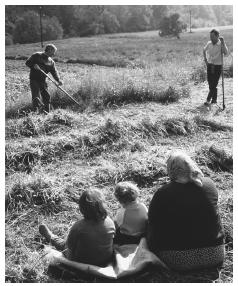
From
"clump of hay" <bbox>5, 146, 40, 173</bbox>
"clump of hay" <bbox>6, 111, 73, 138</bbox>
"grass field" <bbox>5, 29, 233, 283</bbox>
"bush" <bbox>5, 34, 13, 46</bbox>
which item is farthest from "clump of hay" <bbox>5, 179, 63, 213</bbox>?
"bush" <bbox>5, 34, 13, 46</bbox>

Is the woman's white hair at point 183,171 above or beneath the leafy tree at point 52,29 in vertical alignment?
beneath

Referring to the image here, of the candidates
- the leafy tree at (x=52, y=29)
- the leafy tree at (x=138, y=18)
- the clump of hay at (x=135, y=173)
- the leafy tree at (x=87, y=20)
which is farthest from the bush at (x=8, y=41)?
the clump of hay at (x=135, y=173)

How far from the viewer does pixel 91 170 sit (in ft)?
18.8

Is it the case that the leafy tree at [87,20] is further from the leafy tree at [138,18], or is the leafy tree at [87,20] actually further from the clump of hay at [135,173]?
the clump of hay at [135,173]

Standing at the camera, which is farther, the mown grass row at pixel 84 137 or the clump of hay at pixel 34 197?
the mown grass row at pixel 84 137

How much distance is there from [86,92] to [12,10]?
139 feet

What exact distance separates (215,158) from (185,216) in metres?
2.91

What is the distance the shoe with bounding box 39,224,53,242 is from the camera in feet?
13.6

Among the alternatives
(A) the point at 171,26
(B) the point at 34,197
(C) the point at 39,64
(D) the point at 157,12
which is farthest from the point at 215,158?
(D) the point at 157,12

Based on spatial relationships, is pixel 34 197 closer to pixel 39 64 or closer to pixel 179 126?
pixel 179 126

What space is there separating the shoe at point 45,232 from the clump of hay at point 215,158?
268 centimetres

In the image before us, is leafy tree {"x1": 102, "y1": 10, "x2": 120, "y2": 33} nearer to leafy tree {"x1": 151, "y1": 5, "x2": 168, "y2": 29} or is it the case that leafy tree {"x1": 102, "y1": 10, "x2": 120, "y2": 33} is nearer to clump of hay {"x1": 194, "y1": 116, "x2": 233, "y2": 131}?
leafy tree {"x1": 151, "y1": 5, "x2": 168, "y2": 29}

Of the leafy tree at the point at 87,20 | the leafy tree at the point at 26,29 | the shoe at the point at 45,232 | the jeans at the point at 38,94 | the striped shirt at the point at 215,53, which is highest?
the leafy tree at the point at 87,20

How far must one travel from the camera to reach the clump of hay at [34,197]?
482 cm
